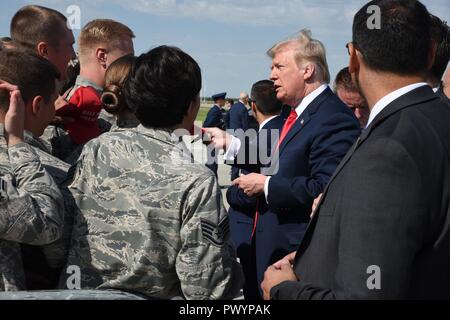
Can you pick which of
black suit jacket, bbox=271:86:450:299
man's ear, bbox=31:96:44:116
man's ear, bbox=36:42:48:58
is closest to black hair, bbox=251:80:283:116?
man's ear, bbox=36:42:48:58

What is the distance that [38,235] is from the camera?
212 centimetres

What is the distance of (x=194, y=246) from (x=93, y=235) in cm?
44

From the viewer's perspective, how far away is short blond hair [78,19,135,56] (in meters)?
3.68

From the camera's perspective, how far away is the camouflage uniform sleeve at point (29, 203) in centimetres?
205

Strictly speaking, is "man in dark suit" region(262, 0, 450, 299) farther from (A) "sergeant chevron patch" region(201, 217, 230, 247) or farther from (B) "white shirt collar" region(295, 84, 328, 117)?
(B) "white shirt collar" region(295, 84, 328, 117)

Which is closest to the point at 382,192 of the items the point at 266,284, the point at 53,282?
the point at 266,284

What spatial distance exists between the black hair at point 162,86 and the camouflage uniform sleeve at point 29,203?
45cm

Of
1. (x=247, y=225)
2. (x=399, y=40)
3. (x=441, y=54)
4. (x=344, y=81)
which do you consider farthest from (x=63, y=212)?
(x=344, y=81)

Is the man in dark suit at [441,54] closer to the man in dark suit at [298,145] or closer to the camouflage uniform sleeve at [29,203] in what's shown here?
the man in dark suit at [298,145]

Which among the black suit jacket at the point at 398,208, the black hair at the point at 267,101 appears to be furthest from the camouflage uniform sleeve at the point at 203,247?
the black hair at the point at 267,101

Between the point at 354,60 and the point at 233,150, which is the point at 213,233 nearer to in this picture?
the point at 354,60

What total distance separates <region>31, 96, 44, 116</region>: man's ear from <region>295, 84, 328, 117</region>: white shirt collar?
1.73m

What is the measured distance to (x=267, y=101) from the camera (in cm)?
638
